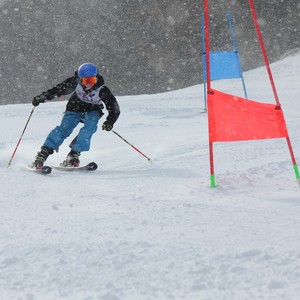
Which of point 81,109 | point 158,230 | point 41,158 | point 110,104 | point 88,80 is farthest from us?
point 81,109

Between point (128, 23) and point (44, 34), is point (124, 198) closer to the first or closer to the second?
point (128, 23)

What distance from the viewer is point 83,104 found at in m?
5.17

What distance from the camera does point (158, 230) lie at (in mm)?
2441

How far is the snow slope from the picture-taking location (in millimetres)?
1826

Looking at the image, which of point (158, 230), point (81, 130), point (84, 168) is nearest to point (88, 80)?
point (81, 130)

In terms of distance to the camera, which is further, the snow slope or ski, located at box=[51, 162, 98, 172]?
ski, located at box=[51, 162, 98, 172]

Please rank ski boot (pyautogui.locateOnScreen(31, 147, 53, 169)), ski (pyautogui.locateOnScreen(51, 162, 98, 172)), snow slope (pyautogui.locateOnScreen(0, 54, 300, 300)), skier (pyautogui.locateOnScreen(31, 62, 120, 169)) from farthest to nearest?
1. skier (pyautogui.locateOnScreen(31, 62, 120, 169))
2. ski (pyautogui.locateOnScreen(51, 162, 98, 172))
3. ski boot (pyautogui.locateOnScreen(31, 147, 53, 169))
4. snow slope (pyautogui.locateOnScreen(0, 54, 300, 300))

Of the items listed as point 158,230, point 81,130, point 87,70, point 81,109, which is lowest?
point 158,230


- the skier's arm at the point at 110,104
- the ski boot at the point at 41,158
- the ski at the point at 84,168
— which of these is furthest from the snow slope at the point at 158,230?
the skier's arm at the point at 110,104

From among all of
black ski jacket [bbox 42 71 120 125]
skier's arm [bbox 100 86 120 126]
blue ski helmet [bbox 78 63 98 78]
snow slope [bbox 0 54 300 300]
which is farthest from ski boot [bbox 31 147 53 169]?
blue ski helmet [bbox 78 63 98 78]

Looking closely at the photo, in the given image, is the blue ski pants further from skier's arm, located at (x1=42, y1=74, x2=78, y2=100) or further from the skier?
skier's arm, located at (x1=42, y1=74, x2=78, y2=100)

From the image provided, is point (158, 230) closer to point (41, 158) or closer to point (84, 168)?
point (84, 168)

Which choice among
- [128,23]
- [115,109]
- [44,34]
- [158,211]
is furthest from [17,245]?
[44,34]

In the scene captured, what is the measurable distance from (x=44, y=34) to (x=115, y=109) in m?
29.6
